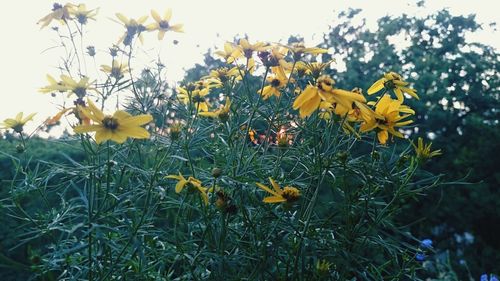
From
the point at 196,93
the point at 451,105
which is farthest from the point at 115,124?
the point at 451,105

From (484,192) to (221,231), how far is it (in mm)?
4877

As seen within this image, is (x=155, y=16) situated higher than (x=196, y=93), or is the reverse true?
(x=155, y=16)

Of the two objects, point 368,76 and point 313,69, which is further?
point 368,76

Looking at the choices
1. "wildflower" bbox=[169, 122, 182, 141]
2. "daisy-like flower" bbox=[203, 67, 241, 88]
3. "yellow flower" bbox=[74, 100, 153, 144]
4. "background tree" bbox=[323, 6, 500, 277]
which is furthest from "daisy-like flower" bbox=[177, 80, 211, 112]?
"background tree" bbox=[323, 6, 500, 277]

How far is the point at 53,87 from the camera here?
3.84ft

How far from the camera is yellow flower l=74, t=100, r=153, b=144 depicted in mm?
973

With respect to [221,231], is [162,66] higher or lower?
higher

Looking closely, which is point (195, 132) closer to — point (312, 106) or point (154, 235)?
point (154, 235)

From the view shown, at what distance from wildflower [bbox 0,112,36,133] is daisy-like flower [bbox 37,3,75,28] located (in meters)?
0.22

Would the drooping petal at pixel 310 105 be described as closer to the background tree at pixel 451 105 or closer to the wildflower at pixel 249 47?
the wildflower at pixel 249 47

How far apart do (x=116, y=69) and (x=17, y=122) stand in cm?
27

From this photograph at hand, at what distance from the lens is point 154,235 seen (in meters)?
1.25

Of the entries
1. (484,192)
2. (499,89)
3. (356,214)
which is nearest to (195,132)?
(356,214)

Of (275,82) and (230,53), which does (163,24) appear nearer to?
(230,53)
